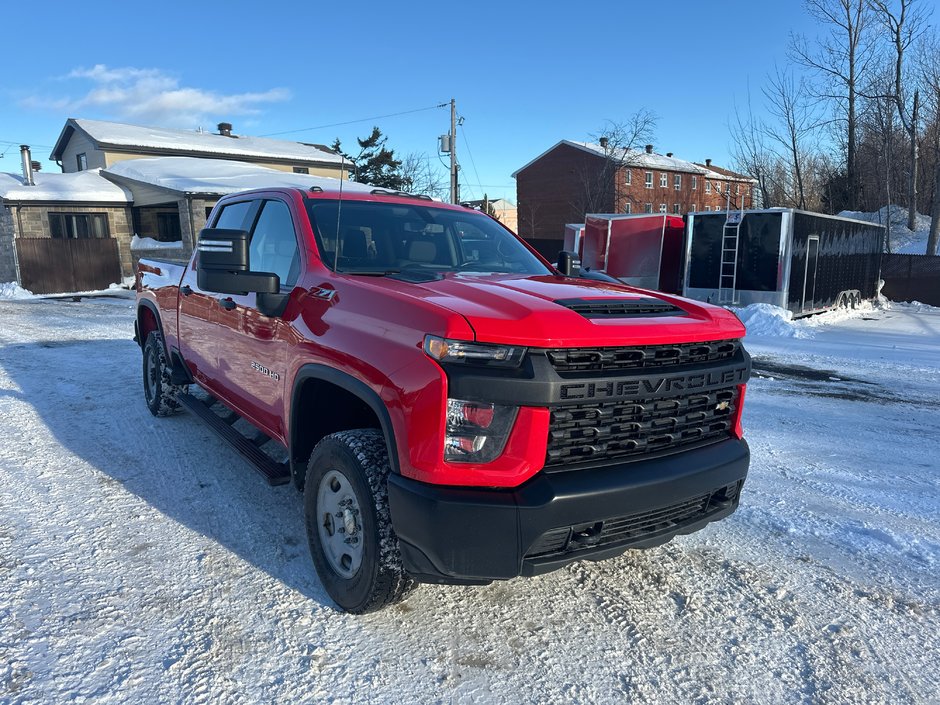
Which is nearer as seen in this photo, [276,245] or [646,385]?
[646,385]

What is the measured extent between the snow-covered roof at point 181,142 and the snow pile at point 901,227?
91.5 feet

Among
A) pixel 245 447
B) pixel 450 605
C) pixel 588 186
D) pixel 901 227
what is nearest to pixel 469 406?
pixel 450 605

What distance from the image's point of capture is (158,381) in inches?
230

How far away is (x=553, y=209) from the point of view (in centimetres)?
4984

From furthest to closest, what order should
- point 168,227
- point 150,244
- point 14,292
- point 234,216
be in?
point 168,227, point 150,244, point 14,292, point 234,216

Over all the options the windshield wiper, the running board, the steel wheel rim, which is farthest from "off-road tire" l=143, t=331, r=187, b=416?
the steel wheel rim

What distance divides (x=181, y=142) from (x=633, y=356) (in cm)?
3661

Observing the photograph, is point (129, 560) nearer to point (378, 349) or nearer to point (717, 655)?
point (378, 349)

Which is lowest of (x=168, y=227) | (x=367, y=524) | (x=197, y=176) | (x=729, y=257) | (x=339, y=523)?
(x=339, y=523)

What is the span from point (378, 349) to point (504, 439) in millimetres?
649

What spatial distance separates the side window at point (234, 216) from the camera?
444 centimetres

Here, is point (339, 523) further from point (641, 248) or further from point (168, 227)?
point (168, 227)

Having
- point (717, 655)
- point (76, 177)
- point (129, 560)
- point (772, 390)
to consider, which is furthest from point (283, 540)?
point (76, 177)

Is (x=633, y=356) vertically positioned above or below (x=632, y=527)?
above
